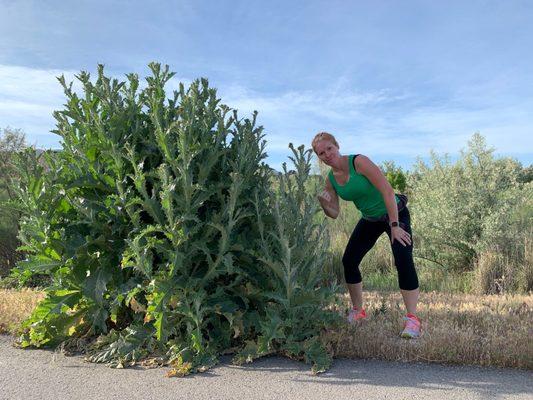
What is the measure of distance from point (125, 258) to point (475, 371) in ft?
9.85

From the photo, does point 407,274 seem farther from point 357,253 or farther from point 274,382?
point 274,382

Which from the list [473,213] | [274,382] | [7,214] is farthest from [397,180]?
[274,382]

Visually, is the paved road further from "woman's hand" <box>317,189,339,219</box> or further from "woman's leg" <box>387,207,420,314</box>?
"woman's hand" <box>317,189,339,219</box>

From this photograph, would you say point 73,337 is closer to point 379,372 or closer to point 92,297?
point 92,297

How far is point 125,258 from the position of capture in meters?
4.24

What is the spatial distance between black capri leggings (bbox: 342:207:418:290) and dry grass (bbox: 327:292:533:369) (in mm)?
Result: 415

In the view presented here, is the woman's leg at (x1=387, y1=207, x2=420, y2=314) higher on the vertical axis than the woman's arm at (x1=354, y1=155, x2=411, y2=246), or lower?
lower

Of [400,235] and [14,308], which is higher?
[400,235]

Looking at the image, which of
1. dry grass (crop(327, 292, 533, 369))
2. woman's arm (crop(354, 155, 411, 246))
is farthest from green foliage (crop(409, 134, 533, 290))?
woman's arm (crop(354, 155, 411, 246))

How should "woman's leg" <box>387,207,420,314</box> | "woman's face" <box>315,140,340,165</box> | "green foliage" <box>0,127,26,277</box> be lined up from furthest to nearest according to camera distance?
"green foliage" <box>0,127,26,277</box>, "woman's face" <box>315,140,340,165</box>, "woman's leg" <box>387,207,420,314</box>

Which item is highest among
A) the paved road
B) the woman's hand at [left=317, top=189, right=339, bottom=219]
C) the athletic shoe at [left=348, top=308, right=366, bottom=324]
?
the woman's hand at [left=317, top=189, right=339, bottom=219]

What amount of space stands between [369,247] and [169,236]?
2318 mm

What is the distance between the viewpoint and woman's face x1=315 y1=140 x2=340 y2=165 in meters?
5.14

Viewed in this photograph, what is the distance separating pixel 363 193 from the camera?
5.16 metres
